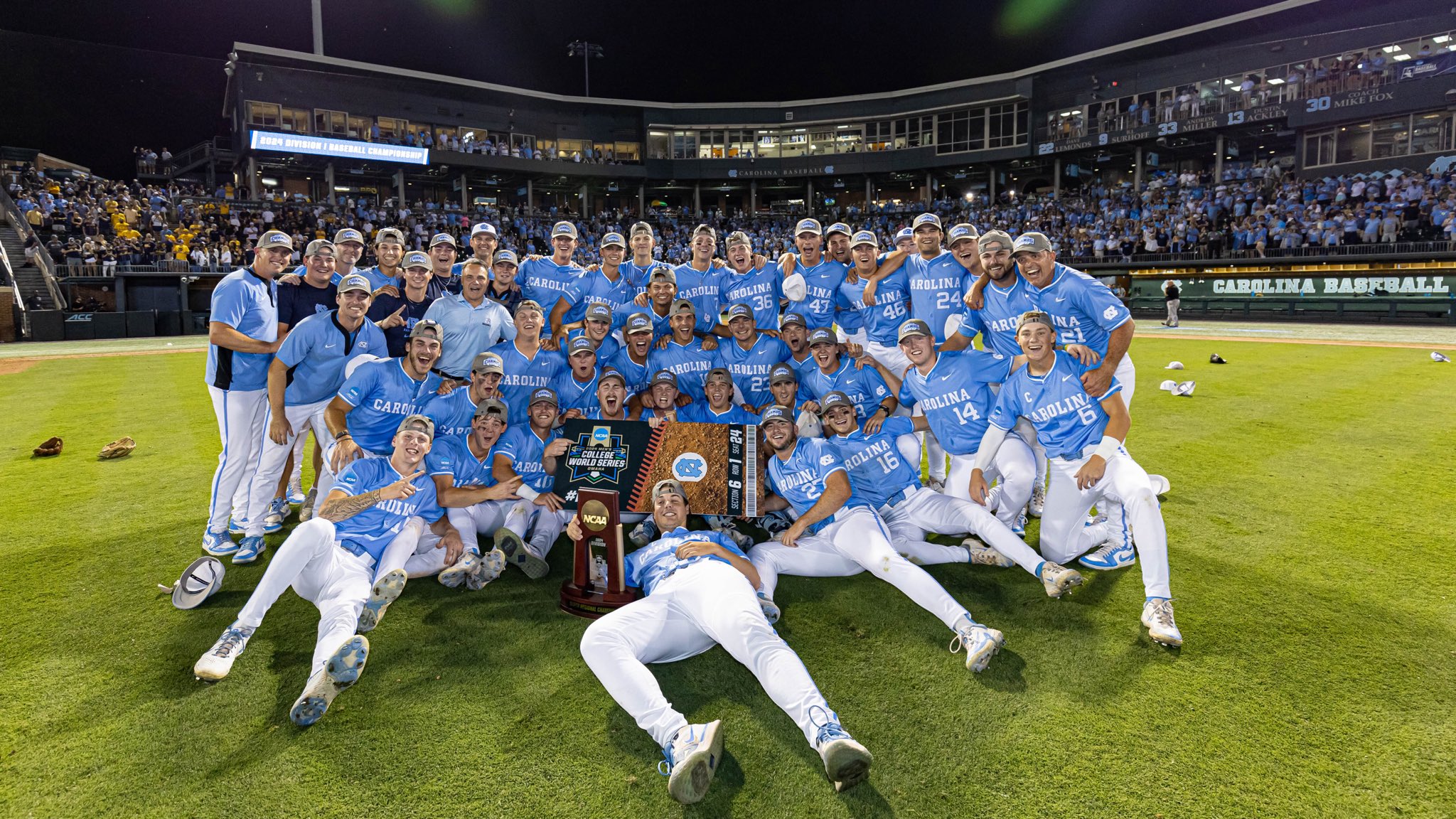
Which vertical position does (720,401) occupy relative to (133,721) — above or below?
above

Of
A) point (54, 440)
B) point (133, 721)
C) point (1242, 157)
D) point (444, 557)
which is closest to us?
point (133, 721)

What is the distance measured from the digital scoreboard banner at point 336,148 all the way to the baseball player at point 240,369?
44.2 metres

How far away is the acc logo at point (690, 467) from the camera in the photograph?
5723 millimetres

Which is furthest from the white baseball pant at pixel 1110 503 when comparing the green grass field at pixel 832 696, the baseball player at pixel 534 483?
the baseball player at pixel 534 483

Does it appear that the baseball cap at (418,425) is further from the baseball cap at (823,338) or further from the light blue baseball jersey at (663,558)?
Answer: the baseball cap at (823,338)

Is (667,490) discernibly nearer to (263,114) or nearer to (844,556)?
(844,556)

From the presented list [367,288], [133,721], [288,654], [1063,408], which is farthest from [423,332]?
[1063,408]

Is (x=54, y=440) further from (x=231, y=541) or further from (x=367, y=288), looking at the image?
(x=367, y=288)

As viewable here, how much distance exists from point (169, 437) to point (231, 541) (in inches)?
233

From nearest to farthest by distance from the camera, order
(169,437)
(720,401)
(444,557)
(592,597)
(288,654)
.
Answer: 1. (288,654)
2. (592,597)
3. (444,557)
4. (720,401)
5. (169,437)

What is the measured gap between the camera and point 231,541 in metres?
6.11

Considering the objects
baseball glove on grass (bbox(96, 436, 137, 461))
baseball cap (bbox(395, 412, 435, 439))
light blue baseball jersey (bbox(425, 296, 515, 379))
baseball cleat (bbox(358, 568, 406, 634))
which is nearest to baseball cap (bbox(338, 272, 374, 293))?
light blue baseball jersey (bbox(425, 296, 515, 379))

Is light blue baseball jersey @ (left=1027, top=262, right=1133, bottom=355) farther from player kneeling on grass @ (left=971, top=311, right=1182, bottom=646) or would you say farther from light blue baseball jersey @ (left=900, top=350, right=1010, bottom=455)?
light blue baseball jersey @ (left=900, top=350, right=1010, bottom=455)

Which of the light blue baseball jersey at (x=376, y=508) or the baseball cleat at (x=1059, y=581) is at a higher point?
the light blue baseball jersey at (x=376, y=508)
